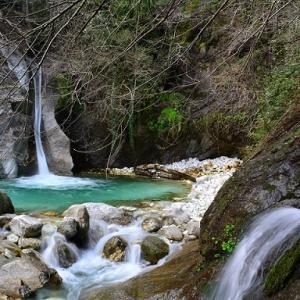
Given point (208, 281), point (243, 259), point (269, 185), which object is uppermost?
point (269, 185)

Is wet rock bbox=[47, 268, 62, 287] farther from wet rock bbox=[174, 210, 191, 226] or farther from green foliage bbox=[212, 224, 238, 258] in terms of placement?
wet rock bbox=[174, 210, 191, 226]

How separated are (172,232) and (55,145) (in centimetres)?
→ 654

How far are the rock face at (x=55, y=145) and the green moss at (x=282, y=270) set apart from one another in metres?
8.97

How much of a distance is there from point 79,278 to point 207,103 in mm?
7995

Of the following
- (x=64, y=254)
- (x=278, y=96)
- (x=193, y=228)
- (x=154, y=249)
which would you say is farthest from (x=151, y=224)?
(x=278, y=96)

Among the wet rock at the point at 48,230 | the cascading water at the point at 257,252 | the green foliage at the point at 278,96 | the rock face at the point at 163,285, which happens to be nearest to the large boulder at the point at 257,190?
the cascading water at the point at 257,252

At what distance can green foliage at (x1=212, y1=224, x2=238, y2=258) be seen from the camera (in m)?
3.48

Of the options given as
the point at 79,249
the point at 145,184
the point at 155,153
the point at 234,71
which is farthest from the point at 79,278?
the point at 155,153

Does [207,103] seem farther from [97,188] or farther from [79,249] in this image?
[79,249]

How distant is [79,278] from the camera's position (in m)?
4.89

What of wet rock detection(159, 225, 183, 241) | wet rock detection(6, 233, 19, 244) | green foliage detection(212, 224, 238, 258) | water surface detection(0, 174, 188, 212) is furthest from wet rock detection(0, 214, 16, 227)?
green foliage detection(212, 224, 238, 258)

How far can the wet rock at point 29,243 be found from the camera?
533 cm

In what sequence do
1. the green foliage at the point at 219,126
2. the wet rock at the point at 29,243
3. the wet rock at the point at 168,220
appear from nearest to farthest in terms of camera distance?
the wet rock at the point at 29,243 < the wet rock at the point at 168,220 < the green foliage at the point at 219,126

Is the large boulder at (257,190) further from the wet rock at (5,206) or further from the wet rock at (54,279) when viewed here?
the wet rock at (5,206)
